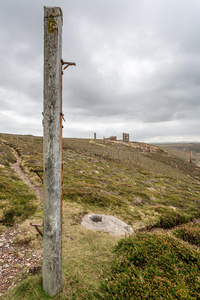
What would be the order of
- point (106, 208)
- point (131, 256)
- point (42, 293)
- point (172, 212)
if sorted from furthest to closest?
point (172, 212) → point (106, 208) → point (131, 256) → point (42, 293)

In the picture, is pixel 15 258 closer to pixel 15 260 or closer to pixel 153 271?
pixel 15 260

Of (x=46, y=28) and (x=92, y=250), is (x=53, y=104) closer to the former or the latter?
(x=46, y=28)

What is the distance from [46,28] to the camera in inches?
167

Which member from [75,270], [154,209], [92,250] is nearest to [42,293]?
[75,270]

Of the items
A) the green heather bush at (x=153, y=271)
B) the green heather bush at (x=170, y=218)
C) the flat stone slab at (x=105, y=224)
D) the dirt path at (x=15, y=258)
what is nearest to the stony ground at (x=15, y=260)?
the dirt path at (x=15, y=258)

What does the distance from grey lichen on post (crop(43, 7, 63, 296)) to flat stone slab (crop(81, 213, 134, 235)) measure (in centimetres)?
537

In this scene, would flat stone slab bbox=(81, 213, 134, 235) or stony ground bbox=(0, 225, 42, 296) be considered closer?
stony ground bbox=(0, 225, 42, 296)

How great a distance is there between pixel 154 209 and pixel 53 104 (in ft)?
48.1

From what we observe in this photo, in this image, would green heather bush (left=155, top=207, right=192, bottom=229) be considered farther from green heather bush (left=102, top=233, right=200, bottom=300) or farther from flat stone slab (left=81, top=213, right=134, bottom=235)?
green heather bush (left=102, top=233, right=200, bottom=300)

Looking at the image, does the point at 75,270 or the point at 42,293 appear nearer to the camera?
the point at 42,293

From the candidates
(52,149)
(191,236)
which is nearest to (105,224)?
(191,236)

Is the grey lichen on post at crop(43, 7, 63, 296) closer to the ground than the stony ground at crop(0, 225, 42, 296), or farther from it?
farther from it

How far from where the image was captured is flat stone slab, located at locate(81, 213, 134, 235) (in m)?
9.86

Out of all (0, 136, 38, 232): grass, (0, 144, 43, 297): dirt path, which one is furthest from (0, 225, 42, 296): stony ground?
(0, 136, 38, 232): grass
